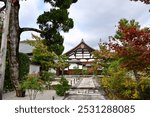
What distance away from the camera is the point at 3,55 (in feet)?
44.0

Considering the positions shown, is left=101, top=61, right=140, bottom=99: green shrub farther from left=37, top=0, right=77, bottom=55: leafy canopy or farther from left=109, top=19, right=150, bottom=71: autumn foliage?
left=37, top=0, right=77, bottom=55: leafy canopy

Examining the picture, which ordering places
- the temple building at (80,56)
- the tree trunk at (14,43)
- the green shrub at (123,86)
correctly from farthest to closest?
the temple building at (80,56), the tree trunk at (14,43), the green shrub at (123,86)

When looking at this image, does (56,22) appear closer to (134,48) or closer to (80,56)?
(134,48)

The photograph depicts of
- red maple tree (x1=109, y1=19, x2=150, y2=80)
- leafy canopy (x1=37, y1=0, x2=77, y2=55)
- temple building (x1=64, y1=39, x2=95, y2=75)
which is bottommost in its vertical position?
red maple tree (x1=109, y1=19, x2=150, y2=80)

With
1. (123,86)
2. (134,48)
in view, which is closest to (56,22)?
(123,86)

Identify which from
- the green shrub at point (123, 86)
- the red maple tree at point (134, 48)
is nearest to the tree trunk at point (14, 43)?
the green shrub at point (123, 86)

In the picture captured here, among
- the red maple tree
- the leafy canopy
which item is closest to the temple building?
the leafy canopy

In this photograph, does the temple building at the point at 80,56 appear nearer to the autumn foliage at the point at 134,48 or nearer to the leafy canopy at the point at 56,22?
the leafy canopy at the point at 56,22

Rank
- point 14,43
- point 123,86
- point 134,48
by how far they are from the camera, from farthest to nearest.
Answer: point 14,43 < point 123,86 < point 134,48

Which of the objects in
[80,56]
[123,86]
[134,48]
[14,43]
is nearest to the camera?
[134,48]

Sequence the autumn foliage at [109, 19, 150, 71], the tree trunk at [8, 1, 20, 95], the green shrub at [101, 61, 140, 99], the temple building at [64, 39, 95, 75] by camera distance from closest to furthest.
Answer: the autumn foliage at [109, 19, 150, 71] < the green shrub at [101, 61, 140, 99] < the tree trunk at [8, 1, 20, 95] < the temple building at [64, 39, 95, 75]

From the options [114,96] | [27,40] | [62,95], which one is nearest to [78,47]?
[27,40]

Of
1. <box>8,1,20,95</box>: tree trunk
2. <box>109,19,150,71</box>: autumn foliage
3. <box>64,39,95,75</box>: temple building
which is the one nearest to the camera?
<box>109,19,150,71</box>: autumn foliage

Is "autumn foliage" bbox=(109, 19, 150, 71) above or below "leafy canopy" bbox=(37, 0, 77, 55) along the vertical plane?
below
